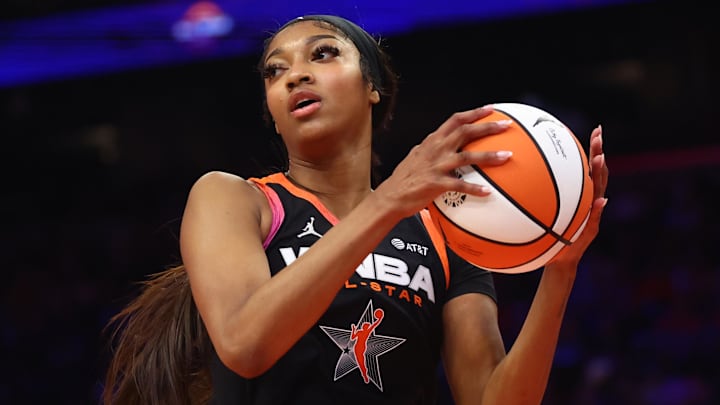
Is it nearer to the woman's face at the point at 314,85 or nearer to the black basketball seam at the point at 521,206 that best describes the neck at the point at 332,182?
the woman's face at the point at 314,85

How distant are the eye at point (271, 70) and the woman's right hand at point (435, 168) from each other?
799mm

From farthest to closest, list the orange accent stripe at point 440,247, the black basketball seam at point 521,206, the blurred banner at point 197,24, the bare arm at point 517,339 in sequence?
the blurred banner at point 197,24
the orange accent stripe at point 440,247
the bare arm at point 517,339
the black basketball seam at point 521,206

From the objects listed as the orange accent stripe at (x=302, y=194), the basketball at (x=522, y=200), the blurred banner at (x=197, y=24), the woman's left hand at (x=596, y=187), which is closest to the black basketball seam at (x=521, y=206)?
the basketball at (x=522, y=200)

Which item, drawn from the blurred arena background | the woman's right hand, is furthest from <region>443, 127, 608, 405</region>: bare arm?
the blurred arena background

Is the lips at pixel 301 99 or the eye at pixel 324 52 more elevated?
the eye at pixel 324 52

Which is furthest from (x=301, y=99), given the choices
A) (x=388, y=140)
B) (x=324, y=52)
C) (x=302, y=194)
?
(x=388, y=140)

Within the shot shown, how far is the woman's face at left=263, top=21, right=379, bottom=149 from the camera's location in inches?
114

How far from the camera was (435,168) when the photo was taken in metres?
2.32

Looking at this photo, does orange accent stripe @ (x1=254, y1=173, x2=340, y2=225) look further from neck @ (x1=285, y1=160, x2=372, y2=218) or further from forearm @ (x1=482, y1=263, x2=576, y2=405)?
forearm @ (x1=482, y1=263, x2=576, y2=405)

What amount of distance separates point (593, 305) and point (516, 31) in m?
3.36

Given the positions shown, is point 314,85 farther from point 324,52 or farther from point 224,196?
point 224,196

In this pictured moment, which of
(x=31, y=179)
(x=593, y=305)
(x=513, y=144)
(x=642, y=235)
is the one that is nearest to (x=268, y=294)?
(x=513, y=144)

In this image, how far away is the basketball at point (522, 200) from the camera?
2.43 metres

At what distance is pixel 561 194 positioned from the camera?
2494mm
